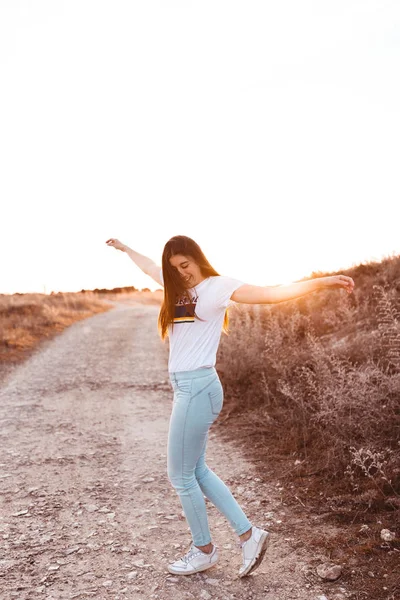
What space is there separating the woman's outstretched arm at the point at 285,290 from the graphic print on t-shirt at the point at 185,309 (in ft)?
0.99

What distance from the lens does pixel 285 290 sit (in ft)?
10.4

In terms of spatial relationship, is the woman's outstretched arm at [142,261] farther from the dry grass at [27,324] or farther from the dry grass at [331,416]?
the dry grass at [27,324]

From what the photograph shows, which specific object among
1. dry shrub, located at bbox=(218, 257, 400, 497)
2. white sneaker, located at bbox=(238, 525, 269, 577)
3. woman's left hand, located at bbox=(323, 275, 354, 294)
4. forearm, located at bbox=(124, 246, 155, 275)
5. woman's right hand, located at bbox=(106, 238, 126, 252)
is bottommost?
white sneaker, located at bbox=(238, 525, 269, 577)

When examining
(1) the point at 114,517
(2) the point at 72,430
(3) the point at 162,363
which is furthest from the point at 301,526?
(3) the point at 162,363

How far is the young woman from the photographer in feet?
10.8

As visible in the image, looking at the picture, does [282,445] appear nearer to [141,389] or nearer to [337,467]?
[337,467]

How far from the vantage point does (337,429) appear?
554 centimetres

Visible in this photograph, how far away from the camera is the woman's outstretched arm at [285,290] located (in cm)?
311

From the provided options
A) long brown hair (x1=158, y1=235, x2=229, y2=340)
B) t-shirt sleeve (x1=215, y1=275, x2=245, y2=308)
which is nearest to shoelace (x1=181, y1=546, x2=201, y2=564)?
long brown hair (x1=158, y1=235, x2=229, y2=340)

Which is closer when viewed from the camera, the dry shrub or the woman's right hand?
the woman's right hand

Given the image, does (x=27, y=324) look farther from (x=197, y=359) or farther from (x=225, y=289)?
(x=225, y=289)

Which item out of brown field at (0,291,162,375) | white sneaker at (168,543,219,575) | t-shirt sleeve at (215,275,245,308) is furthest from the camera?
brown field at (0,291,162,375)

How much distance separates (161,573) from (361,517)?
1706 millimetres

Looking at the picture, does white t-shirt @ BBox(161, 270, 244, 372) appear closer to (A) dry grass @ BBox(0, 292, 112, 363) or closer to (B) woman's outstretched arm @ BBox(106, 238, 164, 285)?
(B) woman's outstretched arm @ BBox(106, 238, 164, 285)
